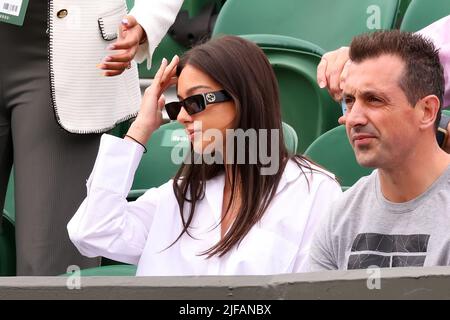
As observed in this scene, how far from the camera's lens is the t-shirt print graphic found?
78.0 inches

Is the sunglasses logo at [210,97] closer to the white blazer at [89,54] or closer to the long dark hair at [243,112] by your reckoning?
Result: the long dark hair at [243,112]

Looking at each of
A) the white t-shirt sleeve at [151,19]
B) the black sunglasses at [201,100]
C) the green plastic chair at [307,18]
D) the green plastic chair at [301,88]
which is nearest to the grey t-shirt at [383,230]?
the black sunglasses at [201,100]

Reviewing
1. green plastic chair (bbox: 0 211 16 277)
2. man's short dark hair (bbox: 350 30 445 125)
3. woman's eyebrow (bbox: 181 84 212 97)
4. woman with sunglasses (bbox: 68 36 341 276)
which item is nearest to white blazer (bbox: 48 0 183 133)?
woman with sunglasses (bbox: 68 36 341 276)

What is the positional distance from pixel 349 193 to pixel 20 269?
40.1 inches

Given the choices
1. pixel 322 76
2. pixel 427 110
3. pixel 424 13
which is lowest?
pixel 427 110

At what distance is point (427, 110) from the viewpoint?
2043 mm

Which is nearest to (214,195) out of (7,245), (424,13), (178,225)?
(178,225)

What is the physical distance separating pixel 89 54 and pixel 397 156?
1.02 meters

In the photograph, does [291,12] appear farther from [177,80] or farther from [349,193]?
[349,193]

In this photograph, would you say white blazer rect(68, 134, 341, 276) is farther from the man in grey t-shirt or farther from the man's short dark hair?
the man's short dark hair

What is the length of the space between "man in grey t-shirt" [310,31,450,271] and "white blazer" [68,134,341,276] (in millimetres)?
344

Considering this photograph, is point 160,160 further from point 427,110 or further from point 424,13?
point 427,110

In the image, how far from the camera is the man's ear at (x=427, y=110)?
6.68ft
